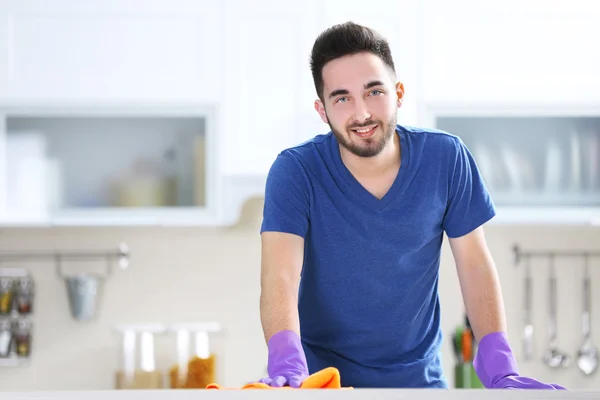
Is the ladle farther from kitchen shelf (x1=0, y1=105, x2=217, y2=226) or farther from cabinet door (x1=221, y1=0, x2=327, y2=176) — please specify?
kitchen shelf (x1=0, y1=105, x2=217, y2=226)

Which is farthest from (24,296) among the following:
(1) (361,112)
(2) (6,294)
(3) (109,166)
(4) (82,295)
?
(1) (361,112)

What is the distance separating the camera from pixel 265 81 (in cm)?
280

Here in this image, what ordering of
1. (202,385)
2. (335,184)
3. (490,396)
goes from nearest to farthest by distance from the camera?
1. (490,396)
2. (335,184)
3. (202,385)

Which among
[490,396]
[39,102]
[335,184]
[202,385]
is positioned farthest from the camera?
[202,385]

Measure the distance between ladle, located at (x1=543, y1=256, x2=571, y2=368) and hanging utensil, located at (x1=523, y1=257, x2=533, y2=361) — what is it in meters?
0.07

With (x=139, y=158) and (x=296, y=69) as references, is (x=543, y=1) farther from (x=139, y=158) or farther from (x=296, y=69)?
(x=139, y=158)

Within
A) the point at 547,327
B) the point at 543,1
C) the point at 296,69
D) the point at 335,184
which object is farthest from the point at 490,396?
the point at 547,327

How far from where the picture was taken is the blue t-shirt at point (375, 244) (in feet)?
4.98

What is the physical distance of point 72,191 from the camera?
9.37ft

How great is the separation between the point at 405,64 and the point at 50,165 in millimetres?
1210

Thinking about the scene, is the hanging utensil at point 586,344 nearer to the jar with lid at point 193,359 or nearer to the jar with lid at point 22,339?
the jar with lid at point 193,359

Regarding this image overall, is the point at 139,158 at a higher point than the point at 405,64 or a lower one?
lower

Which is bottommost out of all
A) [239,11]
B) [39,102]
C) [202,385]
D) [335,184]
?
[202,385]

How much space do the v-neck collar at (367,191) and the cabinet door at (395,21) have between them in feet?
4.18
